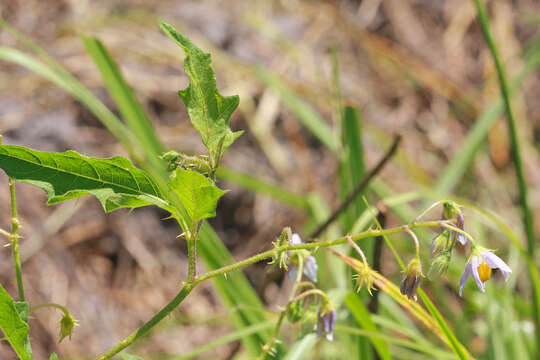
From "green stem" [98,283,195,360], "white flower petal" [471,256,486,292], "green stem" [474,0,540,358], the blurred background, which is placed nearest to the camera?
"green stem" [98,283,195,360]

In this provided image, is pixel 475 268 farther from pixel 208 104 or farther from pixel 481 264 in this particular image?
pixel 208 104

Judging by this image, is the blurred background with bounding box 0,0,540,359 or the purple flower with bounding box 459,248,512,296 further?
the blurred background with bounding box 0,0,540,359

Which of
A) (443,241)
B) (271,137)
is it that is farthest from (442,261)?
(271,137)

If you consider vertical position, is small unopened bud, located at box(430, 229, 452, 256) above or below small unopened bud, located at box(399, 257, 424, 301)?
above

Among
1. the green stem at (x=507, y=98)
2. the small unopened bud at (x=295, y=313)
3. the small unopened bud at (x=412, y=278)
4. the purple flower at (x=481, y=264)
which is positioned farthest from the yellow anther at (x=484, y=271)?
the green stem at (x=507, y=98)

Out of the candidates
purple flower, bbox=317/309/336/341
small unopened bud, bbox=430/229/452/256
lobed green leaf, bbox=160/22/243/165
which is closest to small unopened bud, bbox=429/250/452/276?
small unopened bud, bbox=430/229/452/256

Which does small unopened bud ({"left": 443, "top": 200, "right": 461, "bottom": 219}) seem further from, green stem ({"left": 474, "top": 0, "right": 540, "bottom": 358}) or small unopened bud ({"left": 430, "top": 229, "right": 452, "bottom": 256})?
green stem ({"left": 474, "top": 0, "right": 540, "bottom": 358})
